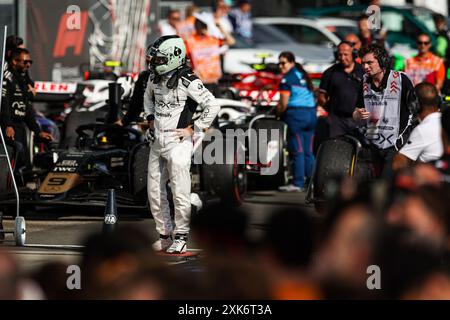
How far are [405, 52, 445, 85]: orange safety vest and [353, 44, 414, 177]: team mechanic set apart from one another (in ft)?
22.1

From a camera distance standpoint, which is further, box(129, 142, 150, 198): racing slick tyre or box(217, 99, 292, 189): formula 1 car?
box(217, 99, 292, 189): formula 1 car

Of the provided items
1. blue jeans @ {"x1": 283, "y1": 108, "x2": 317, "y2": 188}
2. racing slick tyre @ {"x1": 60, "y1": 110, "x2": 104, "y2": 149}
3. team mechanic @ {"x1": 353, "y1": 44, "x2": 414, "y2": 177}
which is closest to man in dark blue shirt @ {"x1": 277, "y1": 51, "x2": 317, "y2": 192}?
blue jeans @ {"x1": 283, "y1": 108, "x2": 317, "y2": 188}

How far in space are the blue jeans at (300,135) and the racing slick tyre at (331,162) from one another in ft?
12.5

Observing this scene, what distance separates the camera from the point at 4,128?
12852 mm

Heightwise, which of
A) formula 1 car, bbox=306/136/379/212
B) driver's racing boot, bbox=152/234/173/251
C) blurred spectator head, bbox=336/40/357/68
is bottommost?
driver's racing boot, bbox=152/234/173/251

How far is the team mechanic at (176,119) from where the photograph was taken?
1039cm

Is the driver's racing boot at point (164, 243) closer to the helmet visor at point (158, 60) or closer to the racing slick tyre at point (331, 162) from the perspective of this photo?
the helmet visor at point (158, 60)

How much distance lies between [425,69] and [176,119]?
8.24 metres

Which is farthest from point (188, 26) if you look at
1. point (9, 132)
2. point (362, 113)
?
point (362, 113)

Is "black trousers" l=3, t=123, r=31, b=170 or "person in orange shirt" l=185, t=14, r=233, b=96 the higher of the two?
"person in orange shirt" l=185, t=14, r=233, b=96

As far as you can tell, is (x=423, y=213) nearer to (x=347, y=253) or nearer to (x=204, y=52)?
(x=347, y=253)

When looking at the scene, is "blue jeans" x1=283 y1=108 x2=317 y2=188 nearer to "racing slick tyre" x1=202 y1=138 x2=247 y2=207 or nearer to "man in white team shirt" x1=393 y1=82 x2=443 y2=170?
"racing slick tyre" x1=202 y1=138 x2=247 y2=207

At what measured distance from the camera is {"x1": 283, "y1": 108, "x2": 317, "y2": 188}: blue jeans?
15.7m
